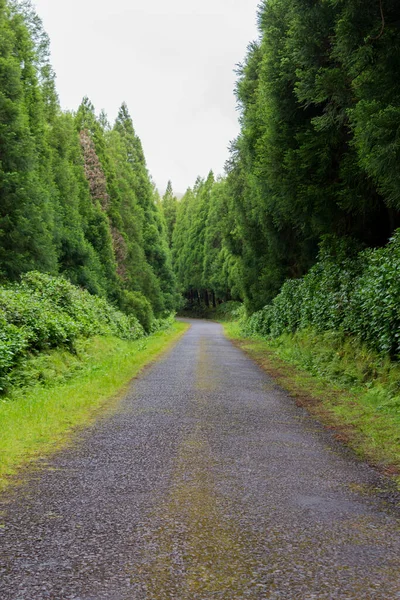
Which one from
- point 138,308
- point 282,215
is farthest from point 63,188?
point 282,215

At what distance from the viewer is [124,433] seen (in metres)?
7.04

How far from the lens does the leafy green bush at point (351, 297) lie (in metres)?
9.91

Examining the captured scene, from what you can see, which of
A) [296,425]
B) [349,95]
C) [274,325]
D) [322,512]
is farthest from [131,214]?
[322,512]

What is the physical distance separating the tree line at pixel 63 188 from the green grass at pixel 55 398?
5489mm

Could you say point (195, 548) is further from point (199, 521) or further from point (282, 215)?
point (282, 215)

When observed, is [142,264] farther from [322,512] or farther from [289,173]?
[322,512]

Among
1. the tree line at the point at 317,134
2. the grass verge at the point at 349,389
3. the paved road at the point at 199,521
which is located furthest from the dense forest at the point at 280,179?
the paved road at the point at 199,521

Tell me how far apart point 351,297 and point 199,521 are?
31.8 ft

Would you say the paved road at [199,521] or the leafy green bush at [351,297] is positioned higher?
the leafy green bush at [351,297]

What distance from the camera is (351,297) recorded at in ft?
42.4

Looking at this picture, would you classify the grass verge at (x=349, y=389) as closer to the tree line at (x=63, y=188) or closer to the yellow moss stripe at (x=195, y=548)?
the yellow moss stripe at (x=195, y=548)

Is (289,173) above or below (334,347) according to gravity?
above

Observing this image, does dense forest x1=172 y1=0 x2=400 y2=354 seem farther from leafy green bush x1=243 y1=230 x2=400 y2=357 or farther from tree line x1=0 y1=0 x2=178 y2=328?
tree line x1=0 y1=0 x2=178 y2=328

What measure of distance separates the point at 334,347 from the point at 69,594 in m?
11.3
